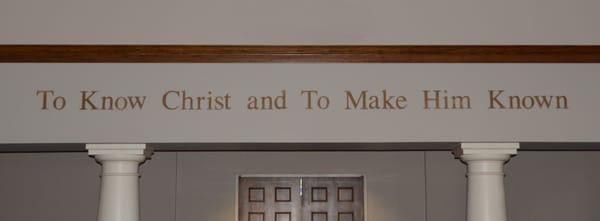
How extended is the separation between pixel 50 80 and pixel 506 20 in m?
4.34

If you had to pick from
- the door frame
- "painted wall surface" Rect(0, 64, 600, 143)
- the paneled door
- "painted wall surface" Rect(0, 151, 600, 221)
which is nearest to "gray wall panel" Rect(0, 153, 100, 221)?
"painted wall surface" Rect(0, 151, 600, 221)

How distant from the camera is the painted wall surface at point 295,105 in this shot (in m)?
6.43

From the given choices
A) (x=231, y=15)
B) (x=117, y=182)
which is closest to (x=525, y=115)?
(x=231, y=15)

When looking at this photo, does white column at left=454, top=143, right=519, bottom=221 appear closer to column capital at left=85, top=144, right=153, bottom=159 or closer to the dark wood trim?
the dark wood trim

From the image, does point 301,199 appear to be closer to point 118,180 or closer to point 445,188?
point 445,188

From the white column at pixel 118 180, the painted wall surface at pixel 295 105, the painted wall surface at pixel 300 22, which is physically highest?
the painted wall surface at pixel 300 22

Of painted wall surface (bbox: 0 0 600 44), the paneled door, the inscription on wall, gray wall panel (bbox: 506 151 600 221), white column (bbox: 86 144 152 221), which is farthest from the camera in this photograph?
the paneled door

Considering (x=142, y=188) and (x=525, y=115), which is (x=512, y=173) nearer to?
(x=525, y=115)

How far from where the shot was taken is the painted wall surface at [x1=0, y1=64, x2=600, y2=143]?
643 cm

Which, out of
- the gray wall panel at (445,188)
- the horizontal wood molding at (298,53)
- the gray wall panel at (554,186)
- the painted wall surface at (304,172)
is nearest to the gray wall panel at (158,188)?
the painted wall surface at (304,172)

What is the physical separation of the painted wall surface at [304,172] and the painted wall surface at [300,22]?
2.98 m

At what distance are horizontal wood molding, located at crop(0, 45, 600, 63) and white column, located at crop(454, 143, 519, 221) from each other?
824 millimetres

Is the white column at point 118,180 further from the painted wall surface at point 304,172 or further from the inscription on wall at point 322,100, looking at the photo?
the painted wall surface at point 304,172

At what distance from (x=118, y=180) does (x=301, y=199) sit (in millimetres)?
3542
